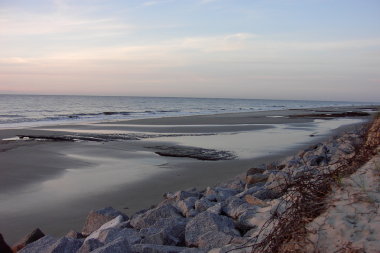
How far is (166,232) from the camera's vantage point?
13.4 feet

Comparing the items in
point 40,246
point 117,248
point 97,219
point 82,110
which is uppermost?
point 117,248

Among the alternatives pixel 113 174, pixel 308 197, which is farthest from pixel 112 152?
pixel 308 197

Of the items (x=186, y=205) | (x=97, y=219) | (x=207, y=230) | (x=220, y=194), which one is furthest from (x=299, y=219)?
(x=97, y=219)

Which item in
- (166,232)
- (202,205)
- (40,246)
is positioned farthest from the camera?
(202,205)

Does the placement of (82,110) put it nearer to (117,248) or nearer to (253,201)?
(253,201)

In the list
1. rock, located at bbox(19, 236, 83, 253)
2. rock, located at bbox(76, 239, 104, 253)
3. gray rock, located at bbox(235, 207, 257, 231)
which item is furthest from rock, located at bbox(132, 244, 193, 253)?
gray rock, located at bbox(235, 207, 257, 231)

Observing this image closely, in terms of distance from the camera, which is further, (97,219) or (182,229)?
(97,219)

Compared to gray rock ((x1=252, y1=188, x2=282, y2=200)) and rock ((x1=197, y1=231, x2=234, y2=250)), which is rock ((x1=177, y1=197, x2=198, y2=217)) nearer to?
gray rock ((x1=252, y1=188, x2=282, y2=200))

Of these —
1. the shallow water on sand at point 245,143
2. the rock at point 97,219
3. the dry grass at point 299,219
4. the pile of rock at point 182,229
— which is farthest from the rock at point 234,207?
the shallow water on sand at point 245,143

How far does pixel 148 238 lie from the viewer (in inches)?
157

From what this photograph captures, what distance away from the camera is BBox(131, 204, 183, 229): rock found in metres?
4.78

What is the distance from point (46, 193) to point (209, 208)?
13.1 feet

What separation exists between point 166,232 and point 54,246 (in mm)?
Answer: 1103

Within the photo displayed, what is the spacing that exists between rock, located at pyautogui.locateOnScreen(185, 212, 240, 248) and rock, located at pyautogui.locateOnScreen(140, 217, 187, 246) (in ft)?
0.40
